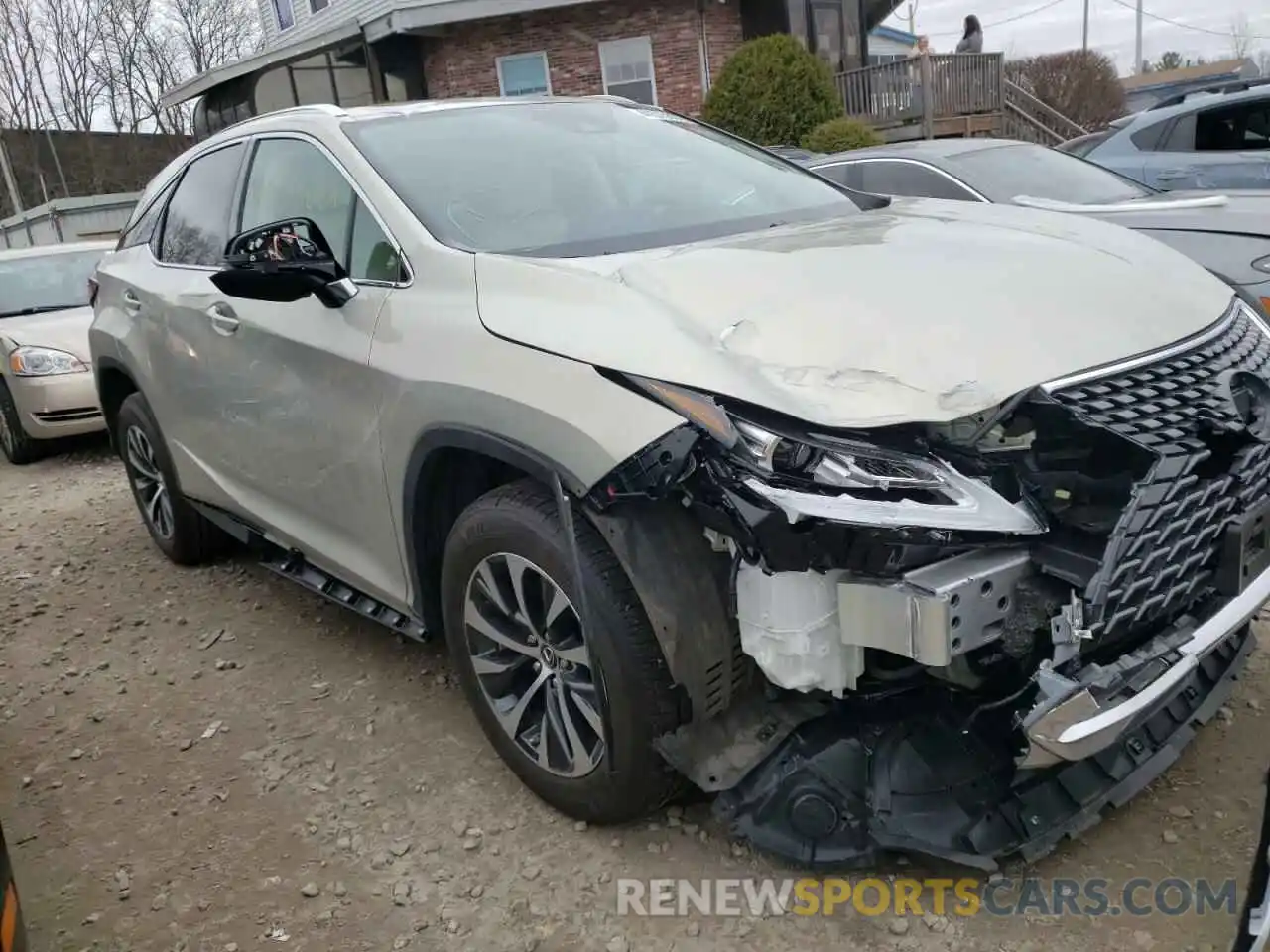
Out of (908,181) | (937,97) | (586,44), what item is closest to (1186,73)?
(937,97)

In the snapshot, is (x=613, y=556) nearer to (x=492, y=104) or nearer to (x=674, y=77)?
(x=492, y=104)

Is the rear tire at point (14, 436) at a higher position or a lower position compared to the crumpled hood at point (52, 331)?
lower

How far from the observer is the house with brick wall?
18.6 metres

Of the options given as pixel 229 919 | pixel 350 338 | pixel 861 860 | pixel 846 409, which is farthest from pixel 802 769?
pixel 350 338

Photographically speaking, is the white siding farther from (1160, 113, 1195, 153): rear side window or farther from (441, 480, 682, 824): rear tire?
(441, 480, 682, 824): rear tire

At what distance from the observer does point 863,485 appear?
2.02m

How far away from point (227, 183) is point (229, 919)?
2.61m

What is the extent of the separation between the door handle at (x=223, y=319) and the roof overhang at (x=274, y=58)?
1702 centimetres

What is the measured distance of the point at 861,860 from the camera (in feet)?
7.77

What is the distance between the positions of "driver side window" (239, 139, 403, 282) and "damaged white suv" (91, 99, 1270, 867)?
21 millimetres

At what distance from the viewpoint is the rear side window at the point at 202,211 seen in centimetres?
396

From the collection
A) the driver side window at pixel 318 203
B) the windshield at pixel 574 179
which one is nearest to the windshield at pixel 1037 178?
the windshield at pixel 574 179

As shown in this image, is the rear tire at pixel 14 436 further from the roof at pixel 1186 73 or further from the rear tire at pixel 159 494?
the roof at pixel 1186 73

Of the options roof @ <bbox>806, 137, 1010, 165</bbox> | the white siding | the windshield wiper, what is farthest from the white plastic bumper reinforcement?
the white siding
